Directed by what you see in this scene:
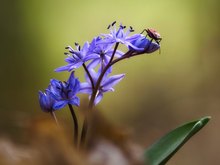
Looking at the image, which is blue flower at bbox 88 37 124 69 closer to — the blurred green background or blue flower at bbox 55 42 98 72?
blue flower at bbox 55 42 98 72

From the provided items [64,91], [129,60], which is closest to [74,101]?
[64,91]

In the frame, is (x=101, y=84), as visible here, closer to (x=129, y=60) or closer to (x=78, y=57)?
(x=78, y=57)

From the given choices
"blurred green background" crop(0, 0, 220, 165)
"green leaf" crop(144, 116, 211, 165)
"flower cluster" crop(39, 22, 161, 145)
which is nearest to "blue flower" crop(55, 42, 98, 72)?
"flower cluster" crop(39, 22, 161, 145)

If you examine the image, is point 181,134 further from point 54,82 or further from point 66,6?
point 66,6

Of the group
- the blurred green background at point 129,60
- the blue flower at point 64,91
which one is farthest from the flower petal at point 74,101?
the blurred green background at point 129,60

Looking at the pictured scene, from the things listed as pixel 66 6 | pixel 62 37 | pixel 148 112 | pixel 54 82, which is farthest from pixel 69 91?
pixel 66 6
